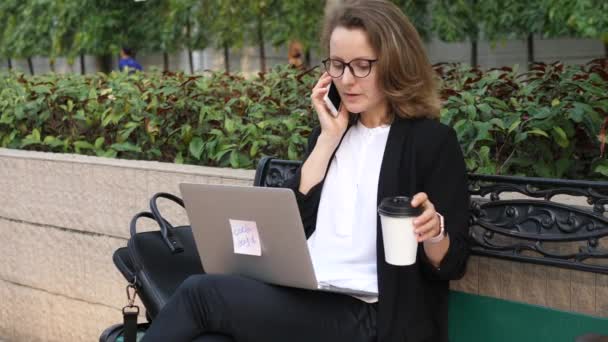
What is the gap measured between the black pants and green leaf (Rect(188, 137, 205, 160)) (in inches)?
63.4

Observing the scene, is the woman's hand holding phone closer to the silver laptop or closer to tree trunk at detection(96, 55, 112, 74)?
the silver laptop

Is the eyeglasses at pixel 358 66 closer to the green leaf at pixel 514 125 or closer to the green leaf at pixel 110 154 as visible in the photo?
the green leaf at pixel 514 125

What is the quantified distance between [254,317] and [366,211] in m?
0.45

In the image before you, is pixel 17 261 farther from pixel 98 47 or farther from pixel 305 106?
pixel 98 47

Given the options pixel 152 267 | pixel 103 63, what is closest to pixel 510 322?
pixel 152 267

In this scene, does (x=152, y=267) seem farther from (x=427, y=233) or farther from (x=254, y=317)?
(x=427, y=233)

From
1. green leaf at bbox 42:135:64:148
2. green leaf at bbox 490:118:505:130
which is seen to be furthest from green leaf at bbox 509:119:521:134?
green leaf at bbox 42:135:64:148

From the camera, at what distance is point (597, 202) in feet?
8.38

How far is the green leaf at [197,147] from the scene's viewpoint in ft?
13.9

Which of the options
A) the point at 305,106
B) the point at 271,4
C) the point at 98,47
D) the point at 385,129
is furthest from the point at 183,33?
the point at 385,129

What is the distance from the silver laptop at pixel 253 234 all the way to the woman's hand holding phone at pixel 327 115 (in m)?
0.39

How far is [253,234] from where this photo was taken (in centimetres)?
272

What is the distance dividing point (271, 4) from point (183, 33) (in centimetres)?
416

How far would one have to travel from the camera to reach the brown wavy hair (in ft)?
8.98
